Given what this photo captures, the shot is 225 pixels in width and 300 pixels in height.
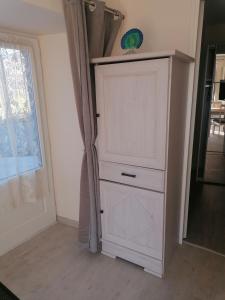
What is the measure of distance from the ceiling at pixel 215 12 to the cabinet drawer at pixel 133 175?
2226 millimetres

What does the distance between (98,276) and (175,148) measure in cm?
123

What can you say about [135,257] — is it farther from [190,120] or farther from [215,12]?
[215,12]

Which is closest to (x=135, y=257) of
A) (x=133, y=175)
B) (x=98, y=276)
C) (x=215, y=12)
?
(x=98, y=276)

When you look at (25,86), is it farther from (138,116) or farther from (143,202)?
(143,202)

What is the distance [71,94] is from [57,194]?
45.4 inches

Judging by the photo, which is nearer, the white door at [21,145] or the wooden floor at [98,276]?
the wooden floor at [98,276]

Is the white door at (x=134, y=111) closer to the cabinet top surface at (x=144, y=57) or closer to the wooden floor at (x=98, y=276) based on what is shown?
the cabinet top surface at (x=144, y=57)

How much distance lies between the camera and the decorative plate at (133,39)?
178cm

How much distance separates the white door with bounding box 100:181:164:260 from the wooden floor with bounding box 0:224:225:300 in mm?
220

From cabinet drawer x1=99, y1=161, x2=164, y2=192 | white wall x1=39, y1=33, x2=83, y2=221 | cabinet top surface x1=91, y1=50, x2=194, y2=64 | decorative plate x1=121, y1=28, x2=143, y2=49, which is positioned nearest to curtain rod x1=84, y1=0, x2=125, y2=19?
decorative plate x1=121, y1=28, x2=143, y2=49

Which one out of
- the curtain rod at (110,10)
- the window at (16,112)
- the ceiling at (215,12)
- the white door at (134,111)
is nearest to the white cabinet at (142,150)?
the white door at (134,111)

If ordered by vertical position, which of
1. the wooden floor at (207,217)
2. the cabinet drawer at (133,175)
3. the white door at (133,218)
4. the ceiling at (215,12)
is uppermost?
the ceiling at (215,12)

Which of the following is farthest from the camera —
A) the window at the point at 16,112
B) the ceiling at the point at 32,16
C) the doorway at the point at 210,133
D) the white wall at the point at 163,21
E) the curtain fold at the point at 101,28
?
the doorway at the point at 210,133

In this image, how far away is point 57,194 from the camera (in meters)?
2.69
